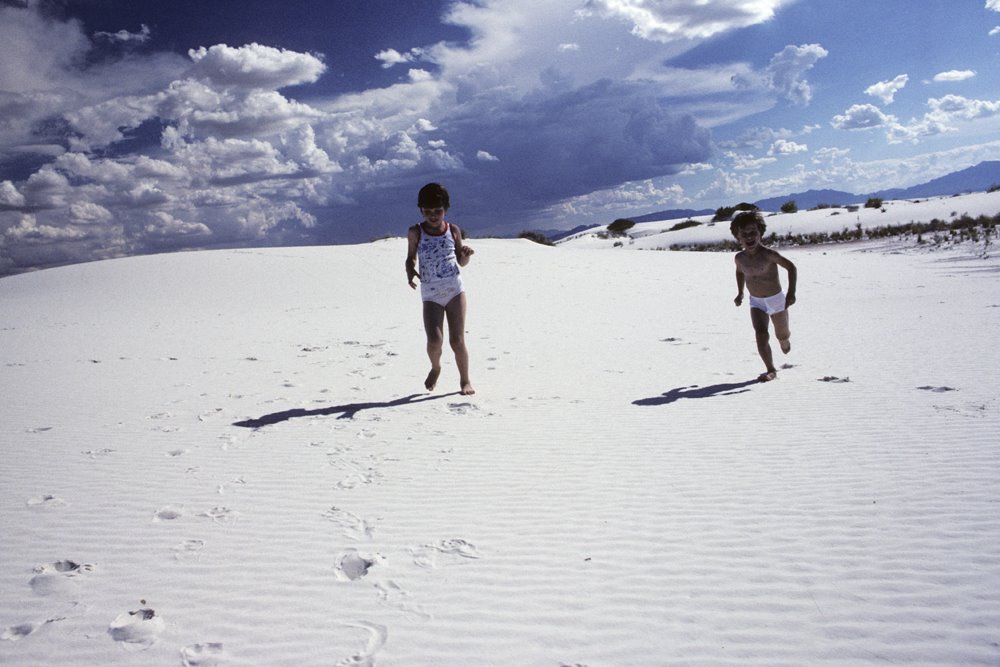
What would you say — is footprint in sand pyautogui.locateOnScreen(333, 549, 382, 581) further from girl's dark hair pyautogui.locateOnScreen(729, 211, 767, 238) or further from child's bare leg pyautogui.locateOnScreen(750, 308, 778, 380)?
girl's dark hair pyautogui.locateOnScreen(729, 211, 767, 238)

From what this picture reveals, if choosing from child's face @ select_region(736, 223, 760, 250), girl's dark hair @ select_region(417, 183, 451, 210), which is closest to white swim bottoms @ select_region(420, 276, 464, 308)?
girl's dark hair @ select_region(417, 183, 451, 210)

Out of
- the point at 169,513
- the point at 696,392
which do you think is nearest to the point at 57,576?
the point at 169,513

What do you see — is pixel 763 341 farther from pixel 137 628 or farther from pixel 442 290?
pixel 137 628

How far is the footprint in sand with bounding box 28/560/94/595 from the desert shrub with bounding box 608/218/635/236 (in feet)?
198

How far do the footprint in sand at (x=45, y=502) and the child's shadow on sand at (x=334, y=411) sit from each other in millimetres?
1468

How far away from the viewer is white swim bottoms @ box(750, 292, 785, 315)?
234 inches

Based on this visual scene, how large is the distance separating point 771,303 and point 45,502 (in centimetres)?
622

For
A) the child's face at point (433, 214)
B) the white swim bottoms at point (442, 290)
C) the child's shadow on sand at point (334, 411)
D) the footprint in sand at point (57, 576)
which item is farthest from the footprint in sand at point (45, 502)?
the child's face at point (433, 214)

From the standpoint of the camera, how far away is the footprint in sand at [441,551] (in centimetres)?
258

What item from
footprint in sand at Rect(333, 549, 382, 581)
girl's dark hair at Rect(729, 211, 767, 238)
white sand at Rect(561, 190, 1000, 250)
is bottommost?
footprint in sand at Rect(333, 549, 382, 581)

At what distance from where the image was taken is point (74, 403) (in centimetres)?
554

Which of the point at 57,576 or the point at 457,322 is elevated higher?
the point at 457,322

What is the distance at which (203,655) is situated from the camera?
1.99 m

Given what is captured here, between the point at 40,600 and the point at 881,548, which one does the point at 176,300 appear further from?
the point at 881,548
